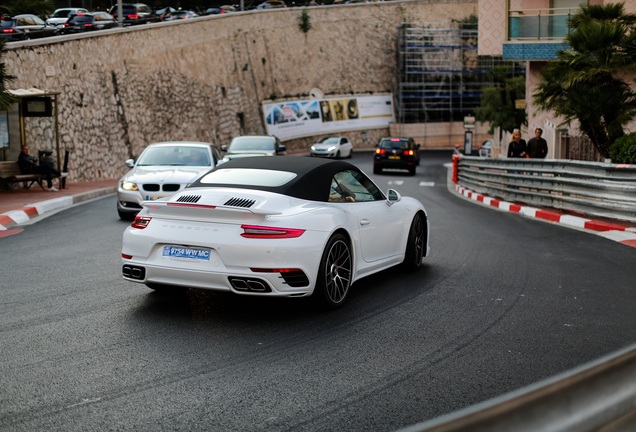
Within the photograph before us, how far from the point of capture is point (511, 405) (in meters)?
2.44

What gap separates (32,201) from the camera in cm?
1966

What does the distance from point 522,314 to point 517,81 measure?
4160 centimetres

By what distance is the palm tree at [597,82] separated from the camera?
61.1ft

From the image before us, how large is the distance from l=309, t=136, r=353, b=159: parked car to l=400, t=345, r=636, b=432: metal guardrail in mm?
47247

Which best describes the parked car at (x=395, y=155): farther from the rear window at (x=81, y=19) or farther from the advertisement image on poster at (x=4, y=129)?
the rear window at (x=81, y=19)

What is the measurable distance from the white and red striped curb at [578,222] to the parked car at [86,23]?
83.0ft

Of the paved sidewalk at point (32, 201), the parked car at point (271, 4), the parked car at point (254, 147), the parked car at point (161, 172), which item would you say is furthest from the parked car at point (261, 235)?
the parked car at point (271, 4)

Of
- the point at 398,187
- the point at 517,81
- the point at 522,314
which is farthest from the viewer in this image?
the point at 517,81

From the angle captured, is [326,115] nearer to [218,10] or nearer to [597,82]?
[218,10]

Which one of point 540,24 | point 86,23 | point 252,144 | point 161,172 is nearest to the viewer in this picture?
point 161,172

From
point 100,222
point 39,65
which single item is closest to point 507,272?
point 100,222

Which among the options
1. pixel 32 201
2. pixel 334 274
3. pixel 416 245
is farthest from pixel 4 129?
pixel 334 274

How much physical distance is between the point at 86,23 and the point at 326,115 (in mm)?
24023

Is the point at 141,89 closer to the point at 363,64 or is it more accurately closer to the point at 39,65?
the point at 39,65
